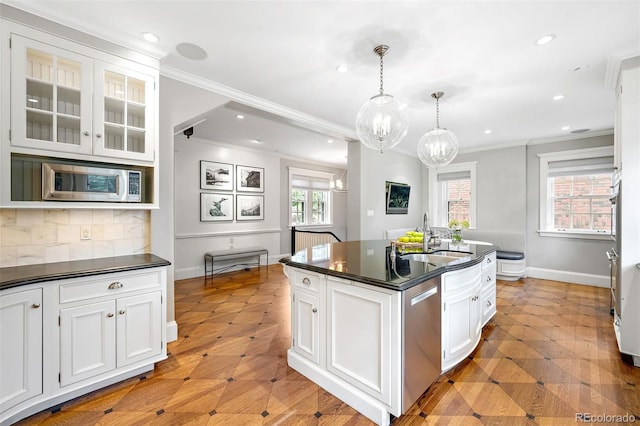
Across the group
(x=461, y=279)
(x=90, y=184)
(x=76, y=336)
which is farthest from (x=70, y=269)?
(x=461, y=279)

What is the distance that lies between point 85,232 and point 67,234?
4.5 inches

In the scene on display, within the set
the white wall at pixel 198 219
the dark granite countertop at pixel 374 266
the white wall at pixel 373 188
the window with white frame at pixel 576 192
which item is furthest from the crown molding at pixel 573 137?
the white wall at pixel 198 219

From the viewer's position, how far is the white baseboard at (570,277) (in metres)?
4.90

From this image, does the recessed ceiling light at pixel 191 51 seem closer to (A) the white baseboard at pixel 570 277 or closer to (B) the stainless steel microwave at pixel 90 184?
(B) the stainless steel microwave at pixel 90 184

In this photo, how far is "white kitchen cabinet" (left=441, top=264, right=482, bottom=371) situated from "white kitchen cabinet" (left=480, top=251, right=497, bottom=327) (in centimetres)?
41

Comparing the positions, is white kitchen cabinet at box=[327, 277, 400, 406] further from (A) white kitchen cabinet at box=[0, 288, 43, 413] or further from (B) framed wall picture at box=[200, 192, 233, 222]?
(B) framed wall picture at box=[200, 192, 233, 222]

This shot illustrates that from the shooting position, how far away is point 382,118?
7.99 ft

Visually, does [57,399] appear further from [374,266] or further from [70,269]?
[374,266]

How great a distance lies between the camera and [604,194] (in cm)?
495

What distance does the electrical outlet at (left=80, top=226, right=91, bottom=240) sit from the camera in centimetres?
237

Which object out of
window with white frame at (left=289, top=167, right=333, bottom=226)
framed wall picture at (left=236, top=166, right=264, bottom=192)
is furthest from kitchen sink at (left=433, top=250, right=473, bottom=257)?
window with white frame at (left=289, top=167, right=333, bottom=226)

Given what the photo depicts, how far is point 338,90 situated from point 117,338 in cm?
319

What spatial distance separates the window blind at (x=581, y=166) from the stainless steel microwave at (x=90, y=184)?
6840mm

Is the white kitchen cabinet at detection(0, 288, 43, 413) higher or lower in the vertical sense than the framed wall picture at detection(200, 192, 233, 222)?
lower
